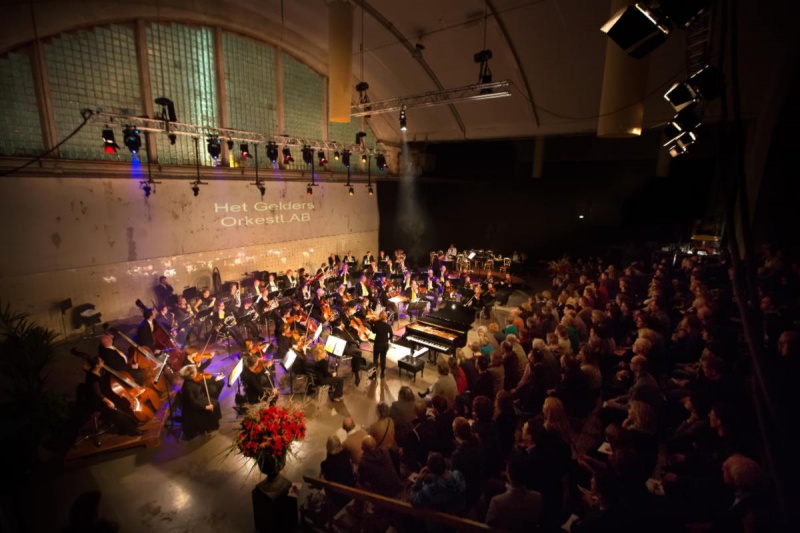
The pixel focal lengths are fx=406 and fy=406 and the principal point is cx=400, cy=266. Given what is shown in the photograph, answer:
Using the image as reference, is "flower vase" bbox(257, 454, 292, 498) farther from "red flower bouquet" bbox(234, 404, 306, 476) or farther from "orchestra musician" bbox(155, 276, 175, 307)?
"orchestra musician" bbox(155, 276, 175, 307)

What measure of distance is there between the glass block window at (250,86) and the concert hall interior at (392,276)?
83mm

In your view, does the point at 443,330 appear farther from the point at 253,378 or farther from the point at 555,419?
the point at 555,419

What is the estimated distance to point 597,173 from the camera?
1636cm

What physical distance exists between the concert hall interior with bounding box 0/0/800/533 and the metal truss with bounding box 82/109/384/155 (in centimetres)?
14

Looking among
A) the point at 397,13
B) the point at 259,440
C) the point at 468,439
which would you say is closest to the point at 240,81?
the point at 397,13

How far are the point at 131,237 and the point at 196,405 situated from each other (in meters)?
6.77

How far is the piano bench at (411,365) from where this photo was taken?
796cm

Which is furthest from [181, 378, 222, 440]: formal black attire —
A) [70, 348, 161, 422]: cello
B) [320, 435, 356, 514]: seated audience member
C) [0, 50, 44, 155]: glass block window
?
[0, 50, 44, 155]: glass block window

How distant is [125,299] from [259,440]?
28.5ft

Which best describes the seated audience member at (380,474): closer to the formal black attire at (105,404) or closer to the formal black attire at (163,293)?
the formal black attire at (105,404)

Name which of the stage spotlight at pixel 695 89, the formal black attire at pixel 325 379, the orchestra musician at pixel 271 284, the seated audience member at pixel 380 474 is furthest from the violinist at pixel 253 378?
the stage spotlight at pixel 695 89

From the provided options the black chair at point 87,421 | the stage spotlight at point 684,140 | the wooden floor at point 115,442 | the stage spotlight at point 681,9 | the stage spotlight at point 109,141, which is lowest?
the wooden floor at point 115,442

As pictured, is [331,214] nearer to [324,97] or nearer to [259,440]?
[324,97]

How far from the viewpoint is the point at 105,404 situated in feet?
19.0
